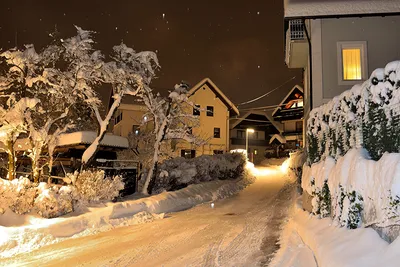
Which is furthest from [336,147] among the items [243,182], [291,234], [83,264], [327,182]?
[243,182]

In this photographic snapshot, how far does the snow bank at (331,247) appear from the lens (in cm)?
507

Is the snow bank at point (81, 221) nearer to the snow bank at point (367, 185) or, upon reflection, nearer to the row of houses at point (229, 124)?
the snow bank at point (367, 185)

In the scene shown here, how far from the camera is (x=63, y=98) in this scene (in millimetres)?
15531

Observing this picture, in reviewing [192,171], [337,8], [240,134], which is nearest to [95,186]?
[192,171]

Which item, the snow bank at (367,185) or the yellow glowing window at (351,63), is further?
the yellow glowing window at (351,63)

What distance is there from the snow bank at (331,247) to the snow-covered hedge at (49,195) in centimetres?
704

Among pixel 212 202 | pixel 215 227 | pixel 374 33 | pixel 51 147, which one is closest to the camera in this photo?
pixel 215 227

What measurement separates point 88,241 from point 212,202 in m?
9.14

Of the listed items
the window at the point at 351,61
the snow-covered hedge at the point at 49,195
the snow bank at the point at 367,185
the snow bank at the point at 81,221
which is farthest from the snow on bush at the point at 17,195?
the window at the point at 351,61

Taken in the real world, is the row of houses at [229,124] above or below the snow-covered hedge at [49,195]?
above

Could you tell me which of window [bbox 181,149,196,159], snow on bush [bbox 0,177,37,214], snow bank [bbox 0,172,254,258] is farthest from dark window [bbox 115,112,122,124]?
snow on bush [bbox 0,177,37,214]

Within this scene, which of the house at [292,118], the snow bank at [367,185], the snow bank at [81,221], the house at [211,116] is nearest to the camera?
the snow bank at [367,185]

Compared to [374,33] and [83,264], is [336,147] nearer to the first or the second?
[83,264]

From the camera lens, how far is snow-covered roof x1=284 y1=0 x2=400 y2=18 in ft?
52.0
